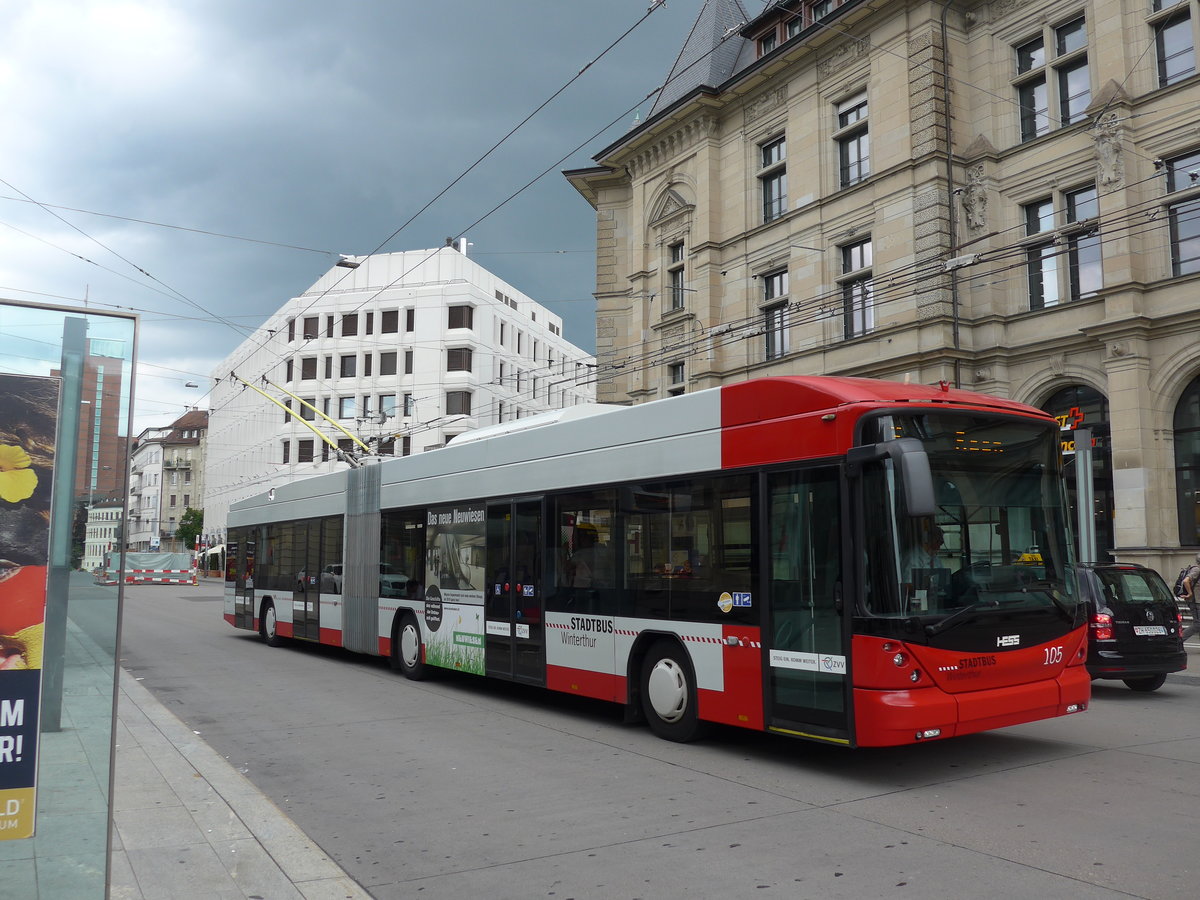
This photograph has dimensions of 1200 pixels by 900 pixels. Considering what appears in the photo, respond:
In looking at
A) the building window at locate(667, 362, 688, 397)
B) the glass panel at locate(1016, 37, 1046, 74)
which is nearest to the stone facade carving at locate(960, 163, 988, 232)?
the glass panel at locate(1016, 37, 1046, 74)

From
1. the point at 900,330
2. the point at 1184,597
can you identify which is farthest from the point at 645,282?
the point at 1184,597

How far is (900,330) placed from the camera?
82.0 feet

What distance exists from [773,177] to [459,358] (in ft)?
108

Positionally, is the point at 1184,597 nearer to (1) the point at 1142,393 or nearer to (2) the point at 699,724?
(1) the point at 1142,393

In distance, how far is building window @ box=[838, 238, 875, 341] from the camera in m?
26.4

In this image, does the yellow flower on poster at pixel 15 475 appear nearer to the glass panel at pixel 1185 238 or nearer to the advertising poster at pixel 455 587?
the advertising poster at pixel 455 587

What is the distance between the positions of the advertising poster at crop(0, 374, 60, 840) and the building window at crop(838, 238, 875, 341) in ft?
79.4

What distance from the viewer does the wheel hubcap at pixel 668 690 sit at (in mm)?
8836

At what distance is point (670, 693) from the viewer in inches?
351

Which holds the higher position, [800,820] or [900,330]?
[900,330]

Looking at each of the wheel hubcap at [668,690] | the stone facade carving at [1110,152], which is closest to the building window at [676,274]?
the stone facade carving at [1110,152]

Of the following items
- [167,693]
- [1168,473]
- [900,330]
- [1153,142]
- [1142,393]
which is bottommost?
[167,693]

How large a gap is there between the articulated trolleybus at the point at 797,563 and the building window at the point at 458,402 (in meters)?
48.5

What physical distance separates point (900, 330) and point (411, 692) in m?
16.9
